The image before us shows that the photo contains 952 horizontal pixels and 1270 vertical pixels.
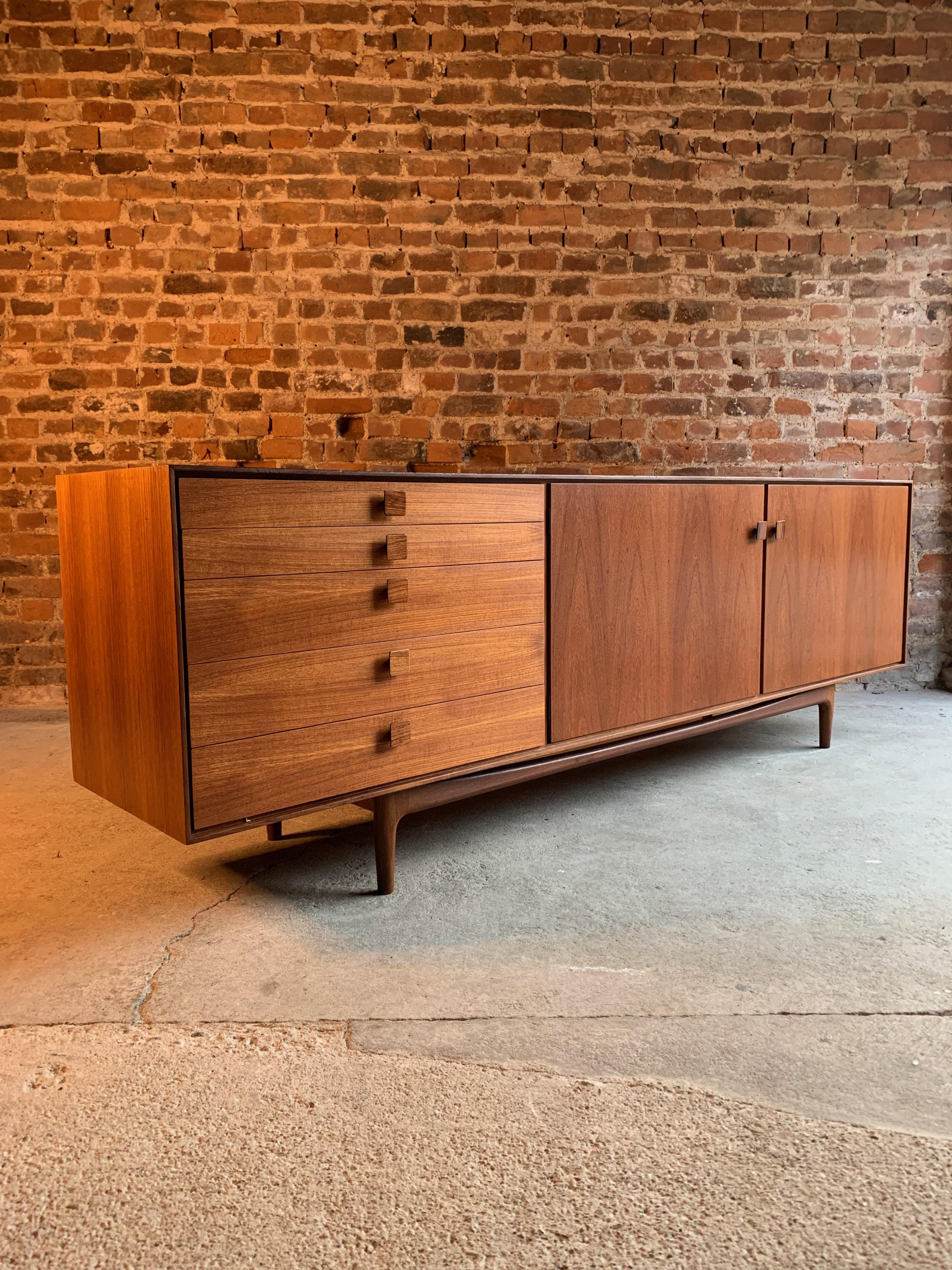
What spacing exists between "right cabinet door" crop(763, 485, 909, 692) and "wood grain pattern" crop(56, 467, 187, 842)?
5.92 feet

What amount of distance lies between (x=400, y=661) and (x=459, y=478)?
41cm

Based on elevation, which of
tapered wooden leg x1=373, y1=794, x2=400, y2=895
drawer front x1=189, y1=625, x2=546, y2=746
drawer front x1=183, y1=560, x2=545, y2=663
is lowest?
tapered wooden leg x1=373, y1=794, x2=400, y2=895

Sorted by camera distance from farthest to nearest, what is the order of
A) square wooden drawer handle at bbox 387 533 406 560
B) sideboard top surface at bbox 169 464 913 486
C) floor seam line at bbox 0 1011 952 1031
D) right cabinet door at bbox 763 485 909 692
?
right cabinet door at bbox 763 485 909 692 → square wooden drawer handle at bbox 387 533 406 560 → sideboard top surface at bbox 169 464 913 486 → floor seam line at bbox 0 1011 952 1031

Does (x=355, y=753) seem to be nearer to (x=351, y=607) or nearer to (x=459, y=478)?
(x=351, y=607)

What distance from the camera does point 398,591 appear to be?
1.93 metres

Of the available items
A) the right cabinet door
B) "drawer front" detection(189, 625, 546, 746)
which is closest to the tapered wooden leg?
"drawer front" detection(189, 625, 546, 746)

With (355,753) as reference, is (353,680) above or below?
above

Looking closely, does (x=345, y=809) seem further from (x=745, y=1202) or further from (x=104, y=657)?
Result: (x=745, y=1202)

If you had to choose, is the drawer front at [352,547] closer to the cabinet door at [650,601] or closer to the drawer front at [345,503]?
the drawer front at [345,503]

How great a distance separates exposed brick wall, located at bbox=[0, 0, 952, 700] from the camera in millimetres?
3707

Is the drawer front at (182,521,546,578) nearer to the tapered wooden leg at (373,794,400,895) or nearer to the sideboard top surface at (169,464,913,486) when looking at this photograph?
the sideboard top surface at (169,464,913,486)

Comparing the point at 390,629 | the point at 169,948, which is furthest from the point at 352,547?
the point at 169,948

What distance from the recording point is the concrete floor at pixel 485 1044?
1.08m

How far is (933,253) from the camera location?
4.01 m
